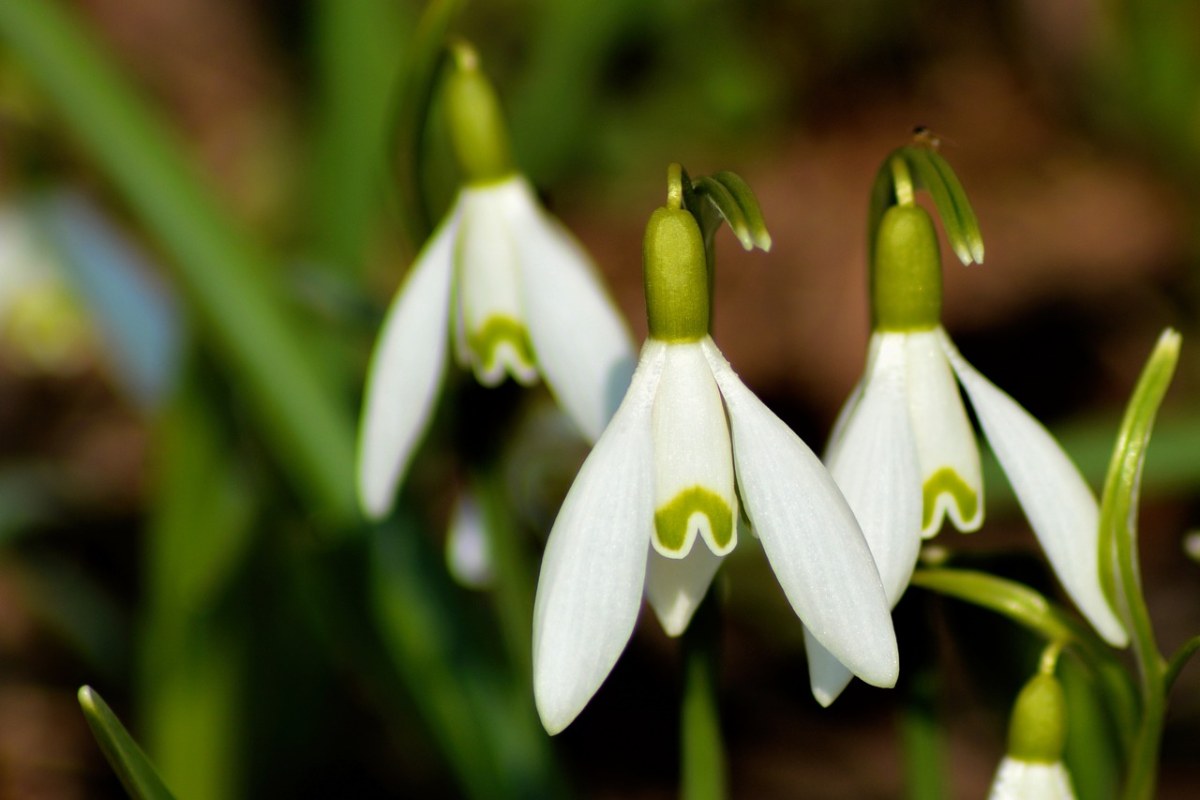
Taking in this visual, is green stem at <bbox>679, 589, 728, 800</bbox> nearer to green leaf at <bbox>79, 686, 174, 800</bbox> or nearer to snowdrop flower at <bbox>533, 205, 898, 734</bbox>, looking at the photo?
snowdrop flower at <bbox>533, 205, 898, 734</bbox>

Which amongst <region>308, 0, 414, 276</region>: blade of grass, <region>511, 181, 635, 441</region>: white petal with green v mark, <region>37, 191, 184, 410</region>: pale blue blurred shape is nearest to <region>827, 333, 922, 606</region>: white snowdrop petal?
<region>511, 181, 635, 441</region>: white petal with green v mark

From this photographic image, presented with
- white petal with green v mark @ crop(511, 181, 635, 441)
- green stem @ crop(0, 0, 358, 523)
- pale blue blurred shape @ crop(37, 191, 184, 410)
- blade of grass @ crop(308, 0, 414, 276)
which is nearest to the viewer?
white petal with green v mark @ crop(511, 181, 635, 441)

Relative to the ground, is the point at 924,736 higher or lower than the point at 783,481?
lower

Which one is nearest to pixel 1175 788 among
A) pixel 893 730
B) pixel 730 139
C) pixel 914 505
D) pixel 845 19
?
pixel 893 730

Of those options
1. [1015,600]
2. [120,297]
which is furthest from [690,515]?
[120,297]

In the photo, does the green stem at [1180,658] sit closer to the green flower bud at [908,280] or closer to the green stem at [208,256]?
the green flower bud at [908,280]

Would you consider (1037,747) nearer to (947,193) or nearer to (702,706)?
(702,706)

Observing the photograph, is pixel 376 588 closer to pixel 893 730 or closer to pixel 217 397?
pixel 217 397
